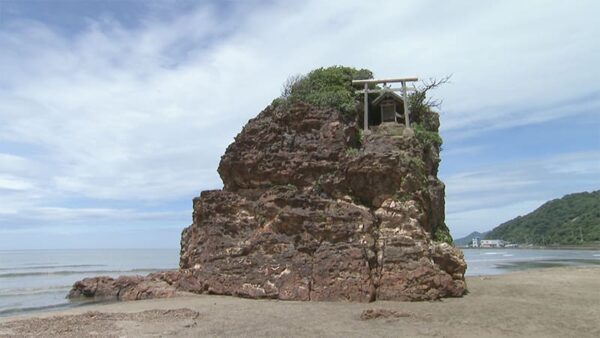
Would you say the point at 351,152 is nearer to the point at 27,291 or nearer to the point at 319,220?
the point at 319,220

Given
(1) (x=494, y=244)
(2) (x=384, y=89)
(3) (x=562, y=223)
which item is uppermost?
(2) (x=384, y=89)

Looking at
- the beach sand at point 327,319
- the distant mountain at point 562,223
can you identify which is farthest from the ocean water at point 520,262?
the distant mountain at point 562,223

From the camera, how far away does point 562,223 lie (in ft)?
496

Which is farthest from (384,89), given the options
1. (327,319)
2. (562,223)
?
(562,223)

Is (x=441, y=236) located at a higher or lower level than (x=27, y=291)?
higher

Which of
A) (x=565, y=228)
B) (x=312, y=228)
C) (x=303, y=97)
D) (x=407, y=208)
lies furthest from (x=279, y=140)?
(x=565, y=228)

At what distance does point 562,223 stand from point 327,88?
15281cm

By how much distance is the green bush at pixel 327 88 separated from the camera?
70.0 feet

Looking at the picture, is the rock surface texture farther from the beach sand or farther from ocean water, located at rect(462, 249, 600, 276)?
ocean water, located at rect(462, 249, 600, 276)

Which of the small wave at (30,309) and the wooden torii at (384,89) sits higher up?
the wooden torii at (384,89)

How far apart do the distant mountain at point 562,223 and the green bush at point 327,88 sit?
122 m

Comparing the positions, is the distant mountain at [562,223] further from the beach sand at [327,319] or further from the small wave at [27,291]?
the small wave at [27,291]

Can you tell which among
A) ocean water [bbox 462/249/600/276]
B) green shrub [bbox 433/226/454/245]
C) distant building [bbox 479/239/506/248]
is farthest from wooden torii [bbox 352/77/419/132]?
distant building [bbox 479/239/506/248]

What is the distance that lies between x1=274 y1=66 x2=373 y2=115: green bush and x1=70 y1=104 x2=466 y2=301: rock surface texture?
0.66 m
